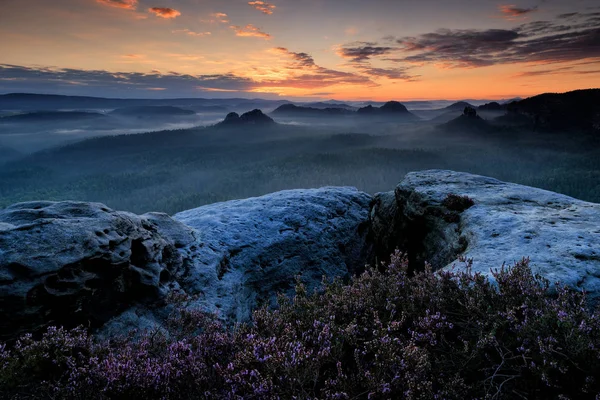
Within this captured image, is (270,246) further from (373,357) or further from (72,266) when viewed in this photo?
(373,357)

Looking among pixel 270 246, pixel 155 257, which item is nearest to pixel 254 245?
pixel 270 246

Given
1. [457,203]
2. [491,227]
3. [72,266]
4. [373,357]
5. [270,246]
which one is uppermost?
[457,203]

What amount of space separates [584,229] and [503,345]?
6.50 meters

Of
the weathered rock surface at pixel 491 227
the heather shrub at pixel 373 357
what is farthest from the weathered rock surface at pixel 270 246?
the heather shrub at pixel 373 357

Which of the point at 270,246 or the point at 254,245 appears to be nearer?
the point at 254,245

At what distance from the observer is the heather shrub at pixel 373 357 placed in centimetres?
310

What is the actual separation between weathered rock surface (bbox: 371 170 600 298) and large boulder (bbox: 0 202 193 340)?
24.0 ft

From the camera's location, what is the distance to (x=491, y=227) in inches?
354

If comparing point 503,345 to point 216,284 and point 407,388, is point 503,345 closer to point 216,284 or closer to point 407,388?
point 407,388

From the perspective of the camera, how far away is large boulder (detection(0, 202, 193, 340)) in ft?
20.1

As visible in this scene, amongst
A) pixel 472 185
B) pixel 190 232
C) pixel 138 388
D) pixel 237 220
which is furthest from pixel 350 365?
pixel 472 185

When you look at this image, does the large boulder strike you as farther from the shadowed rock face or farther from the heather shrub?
the heather shrub

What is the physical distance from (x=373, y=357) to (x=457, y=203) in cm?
885

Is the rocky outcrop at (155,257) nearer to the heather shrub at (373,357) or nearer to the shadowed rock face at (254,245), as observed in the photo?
the shadowed rock face at (254,245)
